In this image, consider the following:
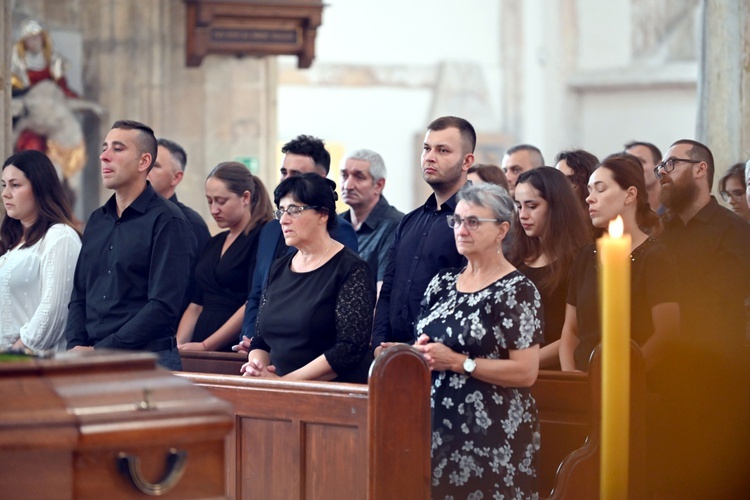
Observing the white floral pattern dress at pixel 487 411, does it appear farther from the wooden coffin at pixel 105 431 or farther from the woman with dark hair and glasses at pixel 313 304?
the wooden coffin at pixel 105 431

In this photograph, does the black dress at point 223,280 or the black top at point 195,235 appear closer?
the black dress at point 223,280

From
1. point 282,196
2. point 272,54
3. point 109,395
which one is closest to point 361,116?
point 272,54

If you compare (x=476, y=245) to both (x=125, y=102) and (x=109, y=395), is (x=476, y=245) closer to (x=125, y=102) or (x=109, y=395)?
(x=109, y=395)

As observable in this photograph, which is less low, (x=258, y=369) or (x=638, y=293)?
(x=638, y=293)

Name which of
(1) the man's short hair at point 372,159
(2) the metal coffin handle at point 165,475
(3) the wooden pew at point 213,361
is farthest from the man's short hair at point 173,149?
(2) the metal coffin handle at point 165,475

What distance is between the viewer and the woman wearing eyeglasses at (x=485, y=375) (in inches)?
156

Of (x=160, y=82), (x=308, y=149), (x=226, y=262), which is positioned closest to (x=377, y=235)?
(x=308, y=149)

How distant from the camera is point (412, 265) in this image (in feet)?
15.6

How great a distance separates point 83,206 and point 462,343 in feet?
22.3

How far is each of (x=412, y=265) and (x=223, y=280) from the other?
4.75 feet

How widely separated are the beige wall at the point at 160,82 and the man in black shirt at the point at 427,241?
5.46 meters

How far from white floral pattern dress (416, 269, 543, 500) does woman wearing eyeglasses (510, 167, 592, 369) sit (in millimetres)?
867

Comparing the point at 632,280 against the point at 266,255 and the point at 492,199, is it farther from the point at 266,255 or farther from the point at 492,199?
the point at 266,255

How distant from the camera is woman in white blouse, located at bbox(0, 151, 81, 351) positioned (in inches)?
200
